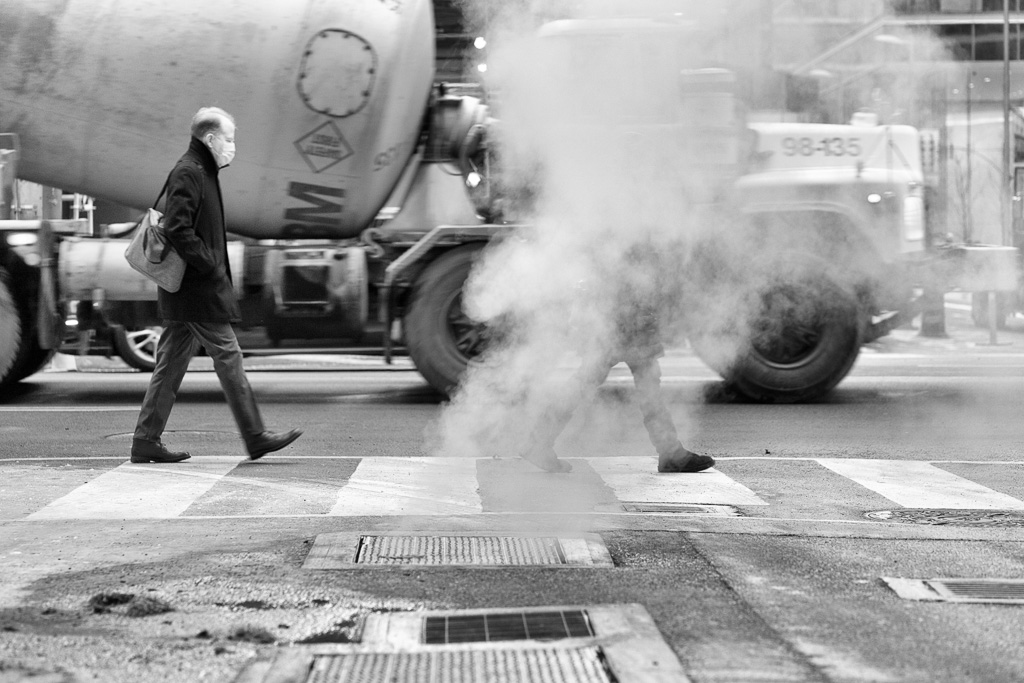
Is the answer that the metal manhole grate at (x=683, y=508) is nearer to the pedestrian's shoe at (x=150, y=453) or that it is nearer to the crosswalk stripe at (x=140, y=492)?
the crosswalk stripe at (x=140, y=492)

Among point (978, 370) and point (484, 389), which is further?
point (978, 370)

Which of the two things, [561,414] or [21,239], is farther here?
[21,239]

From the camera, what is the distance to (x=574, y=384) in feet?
21.8

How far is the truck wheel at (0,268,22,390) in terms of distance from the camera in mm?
10039

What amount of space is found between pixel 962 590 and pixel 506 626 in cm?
157

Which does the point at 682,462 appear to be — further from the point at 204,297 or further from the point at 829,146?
the point at 829,146

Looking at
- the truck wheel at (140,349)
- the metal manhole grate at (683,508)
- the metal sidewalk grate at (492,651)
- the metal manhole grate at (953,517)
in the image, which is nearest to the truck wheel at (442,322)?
the truck wheel at (140,349)

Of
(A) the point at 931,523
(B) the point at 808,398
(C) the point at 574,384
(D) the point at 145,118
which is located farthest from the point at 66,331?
(A) the point at 931,523

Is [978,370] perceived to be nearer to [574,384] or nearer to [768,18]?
[768,18]

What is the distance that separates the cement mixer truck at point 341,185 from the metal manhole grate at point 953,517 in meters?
3.54

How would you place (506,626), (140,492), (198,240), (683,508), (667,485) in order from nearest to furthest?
(506,626) < (683,508) < (140,492) < (667,485) < (198,240)

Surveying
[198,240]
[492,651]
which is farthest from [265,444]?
[492,651]

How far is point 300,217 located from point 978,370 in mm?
7078

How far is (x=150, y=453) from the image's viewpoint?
22.9 ft
